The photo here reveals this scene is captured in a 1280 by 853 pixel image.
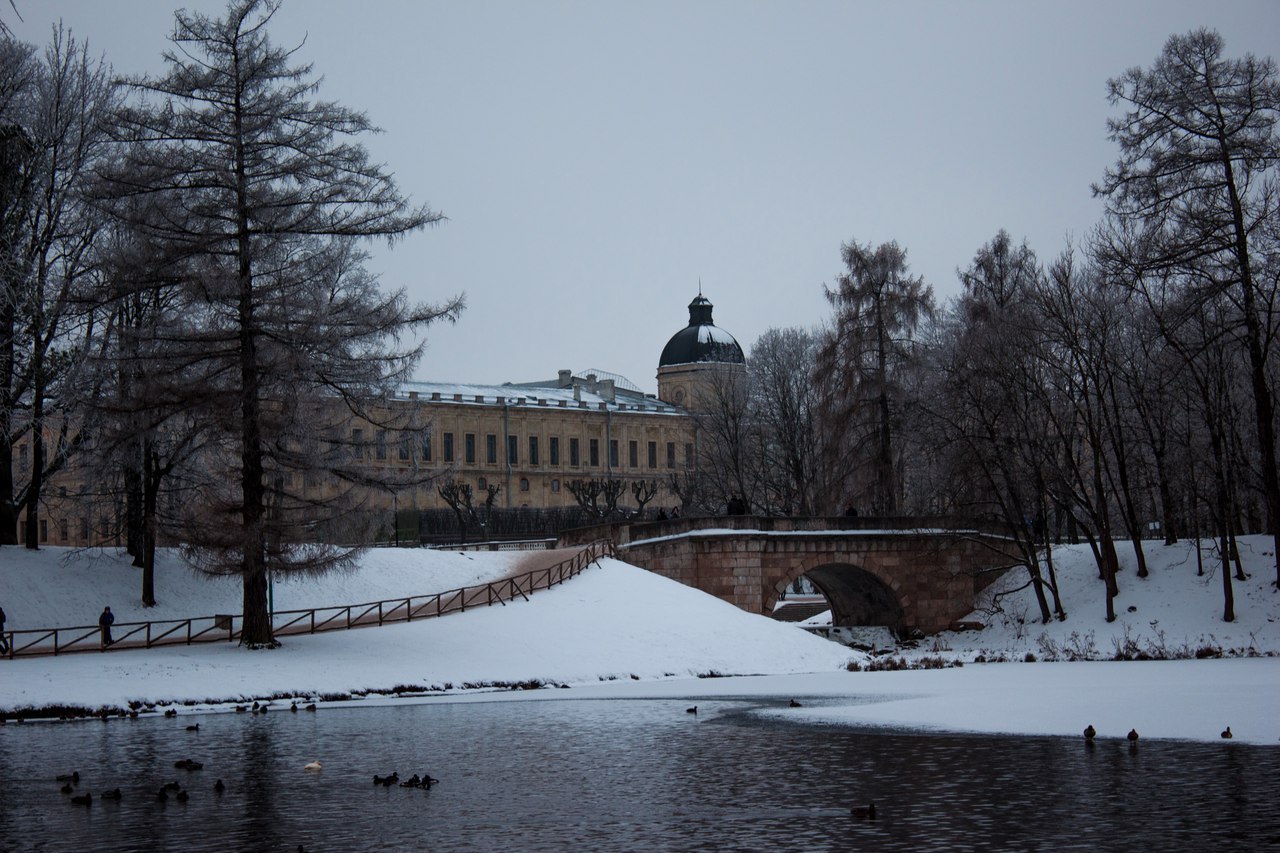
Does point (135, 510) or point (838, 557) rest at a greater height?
point (135, 510)

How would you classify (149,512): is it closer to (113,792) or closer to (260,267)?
(260,267)

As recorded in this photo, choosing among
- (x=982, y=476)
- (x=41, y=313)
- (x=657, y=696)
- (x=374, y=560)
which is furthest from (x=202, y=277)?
(x=982, y=476)

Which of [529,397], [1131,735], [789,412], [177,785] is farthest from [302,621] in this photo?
[529,397]

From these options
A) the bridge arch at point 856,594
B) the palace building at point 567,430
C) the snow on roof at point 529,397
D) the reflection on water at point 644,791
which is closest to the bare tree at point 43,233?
the reflection on water at point 644,791

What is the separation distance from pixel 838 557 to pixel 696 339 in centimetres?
6136

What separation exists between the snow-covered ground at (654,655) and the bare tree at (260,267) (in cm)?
285

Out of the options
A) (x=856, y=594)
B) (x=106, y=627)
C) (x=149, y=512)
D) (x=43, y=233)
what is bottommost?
(x=856, y=594)

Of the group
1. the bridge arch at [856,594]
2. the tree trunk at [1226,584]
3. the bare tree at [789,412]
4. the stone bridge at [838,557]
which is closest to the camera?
the tree trunk at [1226,584]

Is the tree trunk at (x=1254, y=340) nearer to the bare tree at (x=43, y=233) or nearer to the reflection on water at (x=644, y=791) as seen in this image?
the reflection on water at (x=644, y=791)

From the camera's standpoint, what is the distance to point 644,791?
1398cm

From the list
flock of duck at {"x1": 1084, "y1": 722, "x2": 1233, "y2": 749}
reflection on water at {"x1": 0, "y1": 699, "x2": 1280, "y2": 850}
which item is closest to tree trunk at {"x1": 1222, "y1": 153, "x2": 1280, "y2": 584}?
flock of duck at {"x1": 1084, "y1": 722, "x2": 1233, "y2": 749}

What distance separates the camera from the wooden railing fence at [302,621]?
30266 mm

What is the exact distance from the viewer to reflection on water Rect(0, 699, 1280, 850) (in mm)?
11383

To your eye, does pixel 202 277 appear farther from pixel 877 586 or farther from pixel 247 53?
pixel 877 586
